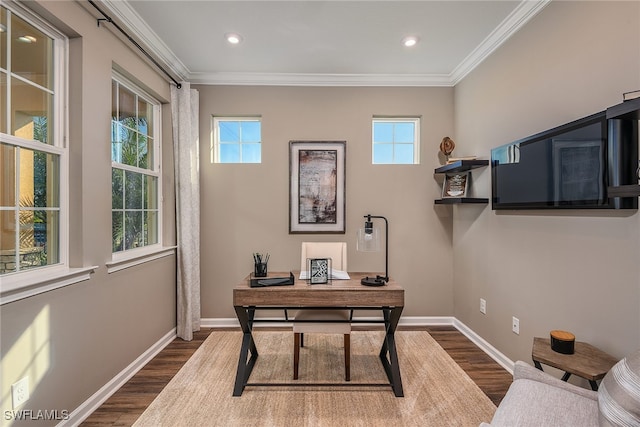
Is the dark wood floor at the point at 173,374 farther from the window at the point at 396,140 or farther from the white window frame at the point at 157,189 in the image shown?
the window at the point at 396,140

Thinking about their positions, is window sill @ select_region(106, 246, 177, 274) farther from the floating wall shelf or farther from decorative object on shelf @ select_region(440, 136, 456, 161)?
decorative object on shelf @ select_region(440, 136, 456, 161)

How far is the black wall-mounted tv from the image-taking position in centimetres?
154

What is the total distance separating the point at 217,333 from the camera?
3238 millimetres

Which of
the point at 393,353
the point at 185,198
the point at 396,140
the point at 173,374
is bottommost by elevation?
the point at 173,374

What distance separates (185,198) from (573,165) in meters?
3.14

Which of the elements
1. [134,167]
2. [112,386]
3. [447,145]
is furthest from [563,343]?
[134,167]

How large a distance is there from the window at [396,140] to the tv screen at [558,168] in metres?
1.13

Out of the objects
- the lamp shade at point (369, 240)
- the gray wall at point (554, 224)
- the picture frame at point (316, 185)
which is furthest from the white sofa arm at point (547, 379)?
the picture frame at point (316, 185)

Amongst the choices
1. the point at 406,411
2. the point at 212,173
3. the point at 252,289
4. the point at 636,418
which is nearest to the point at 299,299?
the point at 252,289

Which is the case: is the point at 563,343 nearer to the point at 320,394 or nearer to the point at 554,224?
the point at 554,224

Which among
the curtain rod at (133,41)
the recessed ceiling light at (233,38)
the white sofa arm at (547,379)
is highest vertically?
the recessed ceiling light at (233,38)

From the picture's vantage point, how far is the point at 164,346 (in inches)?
116

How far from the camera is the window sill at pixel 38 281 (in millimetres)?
1482

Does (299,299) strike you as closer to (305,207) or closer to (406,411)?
(406,411)
